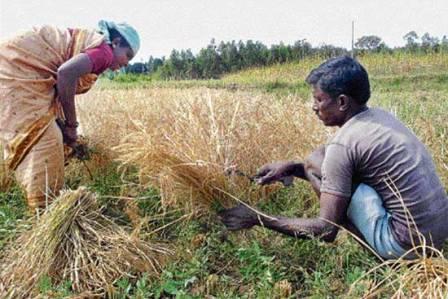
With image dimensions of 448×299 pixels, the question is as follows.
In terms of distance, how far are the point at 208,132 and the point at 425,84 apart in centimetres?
1143

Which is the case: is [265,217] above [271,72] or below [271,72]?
above

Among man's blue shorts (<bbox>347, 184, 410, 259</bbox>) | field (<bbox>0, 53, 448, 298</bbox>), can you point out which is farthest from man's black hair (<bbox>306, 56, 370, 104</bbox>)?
field (<bbox>0, 53, 448, 298</bbox>)

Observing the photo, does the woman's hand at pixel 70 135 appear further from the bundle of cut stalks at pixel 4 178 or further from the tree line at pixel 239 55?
the tree line at pixel 239 55

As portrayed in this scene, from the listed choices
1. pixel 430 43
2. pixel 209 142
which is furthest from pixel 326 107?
pixel 430 43

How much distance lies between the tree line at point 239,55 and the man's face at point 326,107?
16285 mm

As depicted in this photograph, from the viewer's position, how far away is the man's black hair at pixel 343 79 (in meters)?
2.48

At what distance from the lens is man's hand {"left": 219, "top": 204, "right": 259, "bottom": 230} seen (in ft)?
8.59

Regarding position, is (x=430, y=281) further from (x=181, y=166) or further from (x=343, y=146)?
(x=181, y=166)

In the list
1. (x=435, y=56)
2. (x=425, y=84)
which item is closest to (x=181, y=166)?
(x=425, y=84)

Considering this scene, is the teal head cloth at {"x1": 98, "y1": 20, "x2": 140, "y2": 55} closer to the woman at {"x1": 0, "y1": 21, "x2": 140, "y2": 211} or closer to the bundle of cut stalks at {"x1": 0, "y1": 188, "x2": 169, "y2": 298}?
the woman at {"x1": 0, "y1": 21, "x2": 140, "y2": 211}

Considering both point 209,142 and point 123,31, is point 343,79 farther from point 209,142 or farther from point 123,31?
point 123,31

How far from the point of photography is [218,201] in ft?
9.98

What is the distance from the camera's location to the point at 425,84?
45.2 feet

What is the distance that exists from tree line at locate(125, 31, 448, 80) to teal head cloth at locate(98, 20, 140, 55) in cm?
1543
